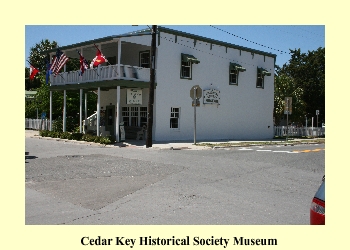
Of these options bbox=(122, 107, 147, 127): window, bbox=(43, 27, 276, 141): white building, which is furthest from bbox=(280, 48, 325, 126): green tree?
bbox=(122, 107, 147, 127): window

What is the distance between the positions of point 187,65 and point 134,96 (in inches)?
179

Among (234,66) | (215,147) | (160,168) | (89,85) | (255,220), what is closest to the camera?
(255,220)

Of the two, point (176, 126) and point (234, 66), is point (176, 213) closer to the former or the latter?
point (176, 126)

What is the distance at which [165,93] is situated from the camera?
24.6 metres

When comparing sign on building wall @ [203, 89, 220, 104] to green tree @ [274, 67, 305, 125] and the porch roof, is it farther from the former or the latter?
green tree @ [274, 67, 305, 125]

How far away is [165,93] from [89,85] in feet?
15.9

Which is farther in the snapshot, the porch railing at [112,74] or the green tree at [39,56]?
the green tree at [39,56]

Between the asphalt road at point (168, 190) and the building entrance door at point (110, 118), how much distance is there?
1313 centimetres

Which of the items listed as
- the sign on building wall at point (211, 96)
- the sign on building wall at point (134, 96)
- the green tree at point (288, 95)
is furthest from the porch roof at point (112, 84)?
the green tree at point (288, 95)

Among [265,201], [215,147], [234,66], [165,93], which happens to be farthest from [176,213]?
[234,66]

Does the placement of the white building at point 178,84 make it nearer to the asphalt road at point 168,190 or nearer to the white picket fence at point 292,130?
the white picket fence at point 292,130

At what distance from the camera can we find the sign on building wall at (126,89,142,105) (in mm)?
23500

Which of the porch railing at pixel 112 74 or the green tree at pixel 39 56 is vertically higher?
the green tree at pixel 39 56

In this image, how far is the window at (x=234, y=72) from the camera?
2872 centimetres
